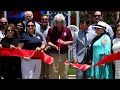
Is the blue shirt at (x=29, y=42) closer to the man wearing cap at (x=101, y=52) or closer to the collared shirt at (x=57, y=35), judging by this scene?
the collared shirt at (x=57, y=35)

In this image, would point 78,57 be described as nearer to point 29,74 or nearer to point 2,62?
point 29,74

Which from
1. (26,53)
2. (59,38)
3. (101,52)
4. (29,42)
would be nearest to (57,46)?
(59,38)

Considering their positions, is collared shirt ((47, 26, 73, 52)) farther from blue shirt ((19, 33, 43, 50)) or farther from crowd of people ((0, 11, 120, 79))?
blue shirt ((19, 33, 43, 50))

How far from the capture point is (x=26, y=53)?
5430 millimetres

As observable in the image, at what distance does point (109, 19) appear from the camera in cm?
1549

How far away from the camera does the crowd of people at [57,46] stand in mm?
5371

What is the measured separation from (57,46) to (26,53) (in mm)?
644

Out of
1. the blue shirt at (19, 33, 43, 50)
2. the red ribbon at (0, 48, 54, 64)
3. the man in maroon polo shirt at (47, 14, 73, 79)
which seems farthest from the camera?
the man in maroon polo shirt at (47, 14, 73, 79)

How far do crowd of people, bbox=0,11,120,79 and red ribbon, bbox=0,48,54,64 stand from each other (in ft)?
0.22

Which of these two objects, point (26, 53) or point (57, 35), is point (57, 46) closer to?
point (57, 35)

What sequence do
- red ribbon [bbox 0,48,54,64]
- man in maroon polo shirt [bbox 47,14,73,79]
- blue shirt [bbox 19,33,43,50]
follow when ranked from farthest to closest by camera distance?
1. man in maroon polo shirt [bbox 47,14,73,79]
2. blue shirt [bbox 19,33,43,50]
3. red ribbon [bbox 0,48,54,64]

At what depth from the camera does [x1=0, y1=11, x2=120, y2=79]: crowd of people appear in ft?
17.6

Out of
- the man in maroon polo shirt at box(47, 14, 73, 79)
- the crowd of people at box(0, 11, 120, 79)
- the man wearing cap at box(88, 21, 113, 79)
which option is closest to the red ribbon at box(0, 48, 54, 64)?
the crowd of people at box(0, 11, 120, 79)

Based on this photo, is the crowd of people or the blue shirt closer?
the crowd of people
